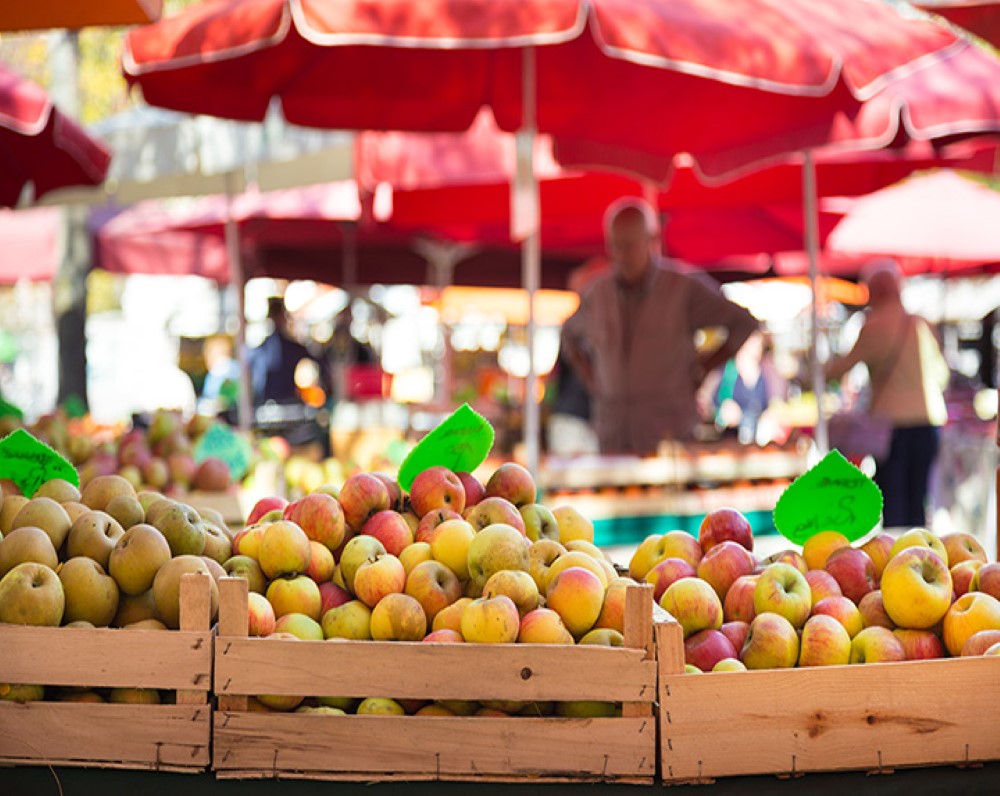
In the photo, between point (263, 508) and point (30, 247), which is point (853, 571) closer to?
point (263, 508)

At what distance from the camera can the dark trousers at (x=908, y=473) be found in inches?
282

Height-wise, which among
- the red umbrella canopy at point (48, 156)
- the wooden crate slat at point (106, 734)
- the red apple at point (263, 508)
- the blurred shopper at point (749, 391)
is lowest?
the blurred shopper at point (749, 391)

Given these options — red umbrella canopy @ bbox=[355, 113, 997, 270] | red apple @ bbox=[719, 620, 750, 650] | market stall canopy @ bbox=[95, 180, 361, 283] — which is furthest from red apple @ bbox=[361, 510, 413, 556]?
market stall canopy @ bbox=[95, 180, 361, 283]

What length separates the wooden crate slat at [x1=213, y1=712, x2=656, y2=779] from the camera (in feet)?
6.66

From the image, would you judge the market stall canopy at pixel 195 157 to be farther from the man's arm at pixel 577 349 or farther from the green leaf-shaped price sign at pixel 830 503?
the green leaf-shaped price sign at pixel 830 503

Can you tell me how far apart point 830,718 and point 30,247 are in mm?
11071

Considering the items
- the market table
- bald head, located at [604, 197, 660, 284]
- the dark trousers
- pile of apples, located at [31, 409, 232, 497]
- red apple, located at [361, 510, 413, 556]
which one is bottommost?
the dark trousers

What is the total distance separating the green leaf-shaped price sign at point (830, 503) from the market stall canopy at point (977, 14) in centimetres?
170

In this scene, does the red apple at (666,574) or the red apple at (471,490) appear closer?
the red apple at (666,574)

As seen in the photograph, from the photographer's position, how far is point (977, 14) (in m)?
3.66

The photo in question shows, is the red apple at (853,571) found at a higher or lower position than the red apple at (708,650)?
higher

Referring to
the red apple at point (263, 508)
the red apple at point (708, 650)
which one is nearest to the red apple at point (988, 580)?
the red apple at point (708, 650)

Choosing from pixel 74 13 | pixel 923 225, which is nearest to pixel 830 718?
pixel 74 13

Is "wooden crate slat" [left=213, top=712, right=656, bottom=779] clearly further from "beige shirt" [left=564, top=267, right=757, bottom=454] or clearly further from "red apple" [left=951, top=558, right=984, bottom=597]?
"beige shirt" [left=564, top=267, right=757, bottom=454]
